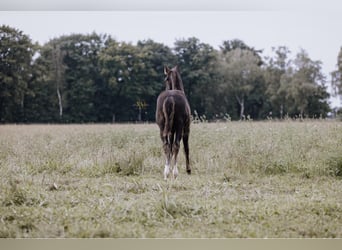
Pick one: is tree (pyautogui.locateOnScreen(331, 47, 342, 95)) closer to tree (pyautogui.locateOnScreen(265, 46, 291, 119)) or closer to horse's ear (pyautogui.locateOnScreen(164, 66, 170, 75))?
tree (pyautogui.locateOnScreen(265, 46, 291, 119))

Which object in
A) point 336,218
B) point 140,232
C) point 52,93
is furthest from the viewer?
point 52,93

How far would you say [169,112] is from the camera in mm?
6527

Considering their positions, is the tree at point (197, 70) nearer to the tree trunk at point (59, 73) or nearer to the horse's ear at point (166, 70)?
the horse's ear at point (166, 70)

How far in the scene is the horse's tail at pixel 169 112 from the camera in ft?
21.3

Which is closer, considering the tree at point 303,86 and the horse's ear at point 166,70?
the tree at point 303,86

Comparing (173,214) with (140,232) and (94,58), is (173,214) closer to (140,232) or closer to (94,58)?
(140,232)

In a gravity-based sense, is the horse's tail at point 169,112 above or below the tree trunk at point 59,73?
below

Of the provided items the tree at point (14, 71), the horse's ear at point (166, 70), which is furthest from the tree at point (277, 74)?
the tree at point (14, 71)

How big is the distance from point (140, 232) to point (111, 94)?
3.58 metres

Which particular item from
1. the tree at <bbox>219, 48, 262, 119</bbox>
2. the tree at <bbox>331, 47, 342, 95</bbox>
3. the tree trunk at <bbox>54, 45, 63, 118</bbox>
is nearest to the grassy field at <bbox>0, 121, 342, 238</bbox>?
the tree trunk at <bbox>54, 45, 63, 118</bbox>

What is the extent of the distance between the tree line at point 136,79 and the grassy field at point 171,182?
1.32 feet

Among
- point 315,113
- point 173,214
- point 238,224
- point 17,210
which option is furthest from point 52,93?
point 315,113

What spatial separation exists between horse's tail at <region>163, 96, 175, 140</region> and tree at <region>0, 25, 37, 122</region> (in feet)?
7.52

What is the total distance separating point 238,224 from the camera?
418 centimetres
